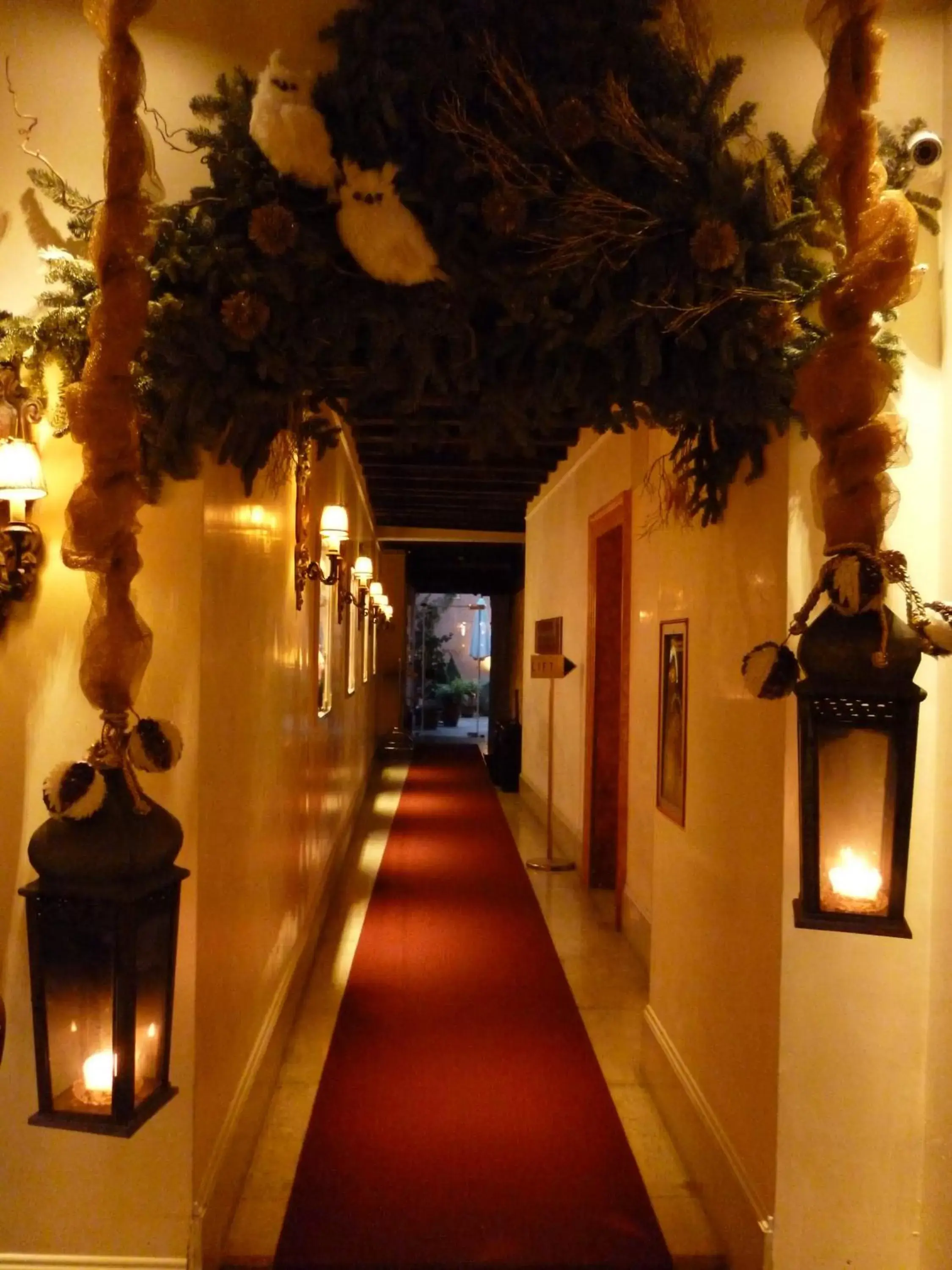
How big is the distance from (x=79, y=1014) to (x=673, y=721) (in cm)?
267

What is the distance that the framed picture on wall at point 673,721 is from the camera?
342 cm

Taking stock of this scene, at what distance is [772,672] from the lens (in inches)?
70.4

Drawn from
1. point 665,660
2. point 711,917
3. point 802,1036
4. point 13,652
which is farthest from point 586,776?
point 13,652

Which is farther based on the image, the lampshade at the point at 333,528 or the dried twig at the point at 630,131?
the lampshade at the point at 333,528

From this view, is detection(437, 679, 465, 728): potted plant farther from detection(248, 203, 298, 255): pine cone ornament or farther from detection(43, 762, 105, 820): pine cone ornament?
detection(43, 762, 105, 820): pine cone ornament

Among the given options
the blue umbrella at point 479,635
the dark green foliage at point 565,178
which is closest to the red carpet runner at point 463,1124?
the dark green foliage at point 565,178

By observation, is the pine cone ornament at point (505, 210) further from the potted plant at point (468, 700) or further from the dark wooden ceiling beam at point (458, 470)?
the potted plant at point (468, 700)

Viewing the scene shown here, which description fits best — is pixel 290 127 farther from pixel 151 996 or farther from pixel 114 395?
pixel 151 996

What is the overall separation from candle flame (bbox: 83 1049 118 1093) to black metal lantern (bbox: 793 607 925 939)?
1.31m

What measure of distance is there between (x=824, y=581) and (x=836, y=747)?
31cm

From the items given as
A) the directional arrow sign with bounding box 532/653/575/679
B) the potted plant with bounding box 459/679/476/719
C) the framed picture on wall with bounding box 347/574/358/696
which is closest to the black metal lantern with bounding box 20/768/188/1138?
the framed picture on wall with bounding box 347/574/358/696

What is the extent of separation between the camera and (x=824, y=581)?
67.4 inches

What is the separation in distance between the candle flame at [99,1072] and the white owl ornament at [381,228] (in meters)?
1.68

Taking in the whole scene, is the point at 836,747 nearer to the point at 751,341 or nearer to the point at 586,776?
the point at 751,341
